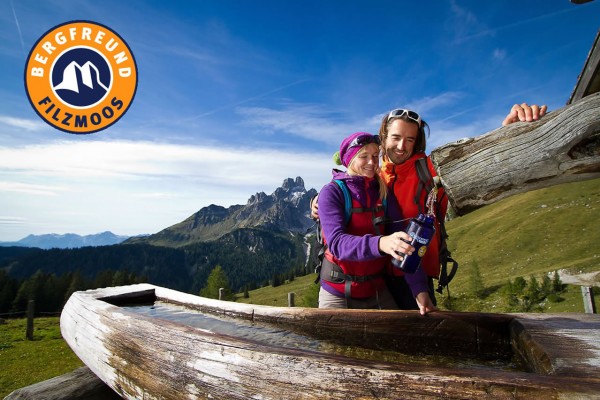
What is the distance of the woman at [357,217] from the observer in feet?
11.5

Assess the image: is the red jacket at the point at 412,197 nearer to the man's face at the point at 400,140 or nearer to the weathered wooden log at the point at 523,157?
the man's face at the point at 400,140

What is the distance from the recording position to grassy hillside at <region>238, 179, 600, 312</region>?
48688mm

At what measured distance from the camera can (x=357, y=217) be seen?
358cm

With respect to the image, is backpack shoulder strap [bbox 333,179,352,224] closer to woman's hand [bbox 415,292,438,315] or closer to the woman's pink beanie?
the woman's pink beanie

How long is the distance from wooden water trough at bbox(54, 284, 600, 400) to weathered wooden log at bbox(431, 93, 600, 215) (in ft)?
3.31

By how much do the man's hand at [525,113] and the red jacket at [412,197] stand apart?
1210 mm

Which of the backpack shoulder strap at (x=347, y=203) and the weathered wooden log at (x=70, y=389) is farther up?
the backpack shoulder strap at (x=347, y=203)

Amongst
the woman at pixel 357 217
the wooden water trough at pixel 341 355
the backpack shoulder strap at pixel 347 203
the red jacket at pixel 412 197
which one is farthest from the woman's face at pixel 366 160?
the wooden water trough at pixel 341 355

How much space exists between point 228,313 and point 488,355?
9.67 ft

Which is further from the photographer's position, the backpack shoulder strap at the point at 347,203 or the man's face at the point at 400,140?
the man's face at the point at 400,140

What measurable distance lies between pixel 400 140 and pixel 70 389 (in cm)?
397

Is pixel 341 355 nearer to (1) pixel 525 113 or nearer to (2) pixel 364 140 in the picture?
(1) pixel 525 113

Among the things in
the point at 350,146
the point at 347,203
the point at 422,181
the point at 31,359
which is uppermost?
the point at 350,146

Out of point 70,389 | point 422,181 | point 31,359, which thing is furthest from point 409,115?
point 31,359
